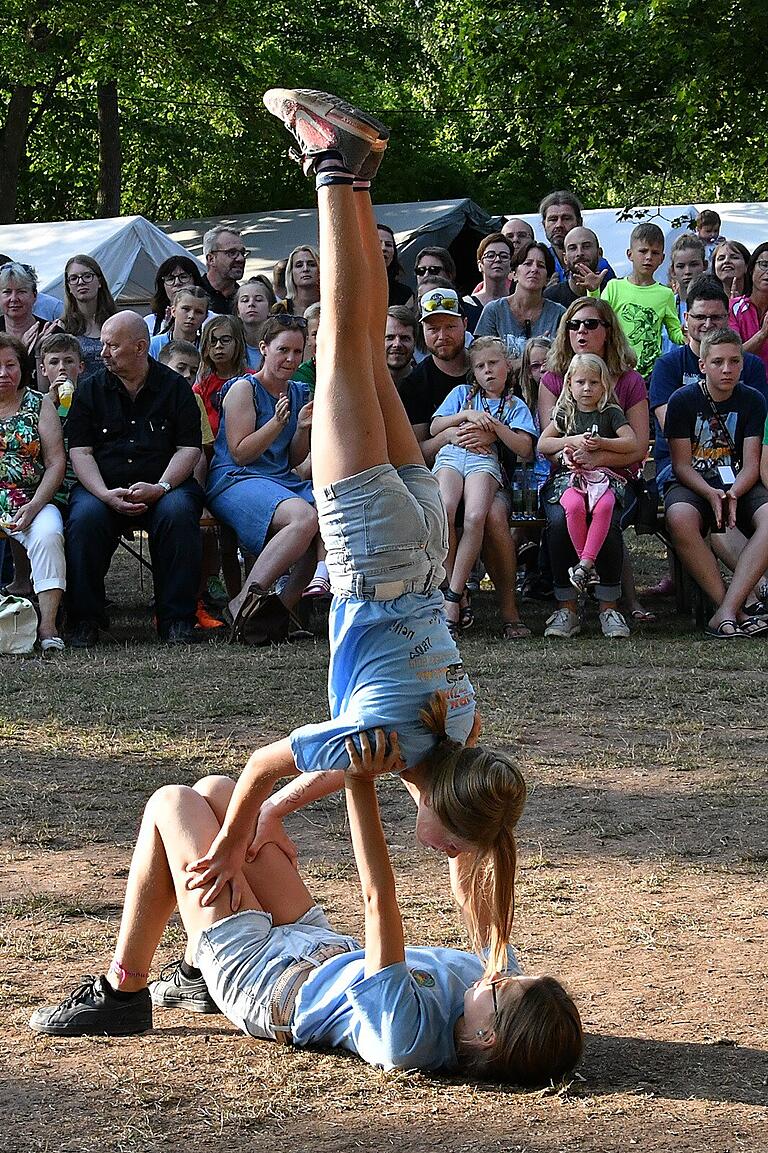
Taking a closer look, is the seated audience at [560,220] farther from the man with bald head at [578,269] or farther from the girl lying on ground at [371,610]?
the girl lying on ground at [371,610]

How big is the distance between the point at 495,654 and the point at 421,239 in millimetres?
13320

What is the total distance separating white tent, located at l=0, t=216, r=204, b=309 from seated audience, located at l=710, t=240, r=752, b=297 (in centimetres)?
773

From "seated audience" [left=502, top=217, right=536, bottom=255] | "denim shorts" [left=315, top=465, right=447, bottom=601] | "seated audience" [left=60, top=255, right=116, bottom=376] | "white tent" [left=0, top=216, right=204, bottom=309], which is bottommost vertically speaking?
"denim shorts" [left=315, top=465, right=447, bottom=601]

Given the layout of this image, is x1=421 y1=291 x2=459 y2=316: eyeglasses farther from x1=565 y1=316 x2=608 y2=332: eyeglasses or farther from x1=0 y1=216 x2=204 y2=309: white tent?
x1=0 y1=216 x2=204 y2=309: white tent

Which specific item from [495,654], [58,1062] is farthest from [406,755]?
[495,654]

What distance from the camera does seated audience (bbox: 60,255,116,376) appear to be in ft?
31.2

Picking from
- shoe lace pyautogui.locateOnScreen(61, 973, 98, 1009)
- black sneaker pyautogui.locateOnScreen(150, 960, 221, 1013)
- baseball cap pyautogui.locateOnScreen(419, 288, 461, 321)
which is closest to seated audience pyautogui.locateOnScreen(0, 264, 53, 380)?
baseball cap pyautogui.locateOnScreen(419, 288, 461, 321)

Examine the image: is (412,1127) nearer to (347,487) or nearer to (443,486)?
(347,487)

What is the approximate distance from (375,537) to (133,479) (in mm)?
5220

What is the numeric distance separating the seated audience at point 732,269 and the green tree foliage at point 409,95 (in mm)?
2426

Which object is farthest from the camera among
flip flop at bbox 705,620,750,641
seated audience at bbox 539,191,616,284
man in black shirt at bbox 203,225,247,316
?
seated audience at bbox 539,191,616,284

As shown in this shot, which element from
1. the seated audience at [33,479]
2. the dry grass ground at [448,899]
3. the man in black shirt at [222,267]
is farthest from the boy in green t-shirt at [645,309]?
the seated audience at [33,479]

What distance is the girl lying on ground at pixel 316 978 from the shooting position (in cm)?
299

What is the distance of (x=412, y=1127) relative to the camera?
113 inches
